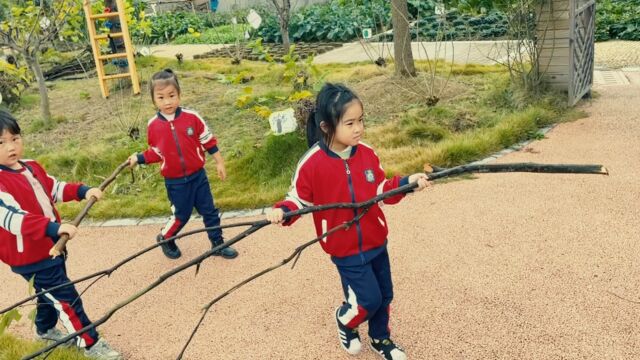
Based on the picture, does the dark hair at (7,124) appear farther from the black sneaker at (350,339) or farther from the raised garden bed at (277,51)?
the raised garden bed at (277,51)

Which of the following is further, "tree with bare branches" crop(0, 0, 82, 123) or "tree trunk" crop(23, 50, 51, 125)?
"tree trunk" crop(23, 50, 51, 125)

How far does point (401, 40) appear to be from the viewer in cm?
801

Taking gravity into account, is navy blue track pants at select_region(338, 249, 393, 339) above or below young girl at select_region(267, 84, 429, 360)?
below

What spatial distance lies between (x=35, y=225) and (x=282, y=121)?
3.26 metres

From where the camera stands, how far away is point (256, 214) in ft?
17.1

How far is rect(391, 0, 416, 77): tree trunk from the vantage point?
7938 mm

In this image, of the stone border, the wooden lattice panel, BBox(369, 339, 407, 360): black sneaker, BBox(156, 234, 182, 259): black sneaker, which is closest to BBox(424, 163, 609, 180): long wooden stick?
BBox(369, 339, 407, 360): black sneaker

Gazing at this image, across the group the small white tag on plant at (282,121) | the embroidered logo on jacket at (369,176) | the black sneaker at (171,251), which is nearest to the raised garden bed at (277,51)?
the small white tag on plant at (282,121)

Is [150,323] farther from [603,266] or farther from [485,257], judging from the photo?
[603,266]

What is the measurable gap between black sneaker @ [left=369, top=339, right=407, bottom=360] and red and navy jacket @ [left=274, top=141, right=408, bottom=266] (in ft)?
1.83

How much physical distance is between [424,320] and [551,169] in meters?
1.62

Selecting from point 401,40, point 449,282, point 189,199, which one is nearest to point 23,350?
point 189,199

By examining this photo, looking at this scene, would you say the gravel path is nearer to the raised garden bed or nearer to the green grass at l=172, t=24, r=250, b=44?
the raised garden bed

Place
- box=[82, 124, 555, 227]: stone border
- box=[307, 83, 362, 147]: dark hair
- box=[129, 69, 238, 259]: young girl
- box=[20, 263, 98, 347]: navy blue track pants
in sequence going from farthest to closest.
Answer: box=[82, 124, 555, 227]: stone border
box=[129, 69, 238, 259]: young girl
box=[20, 263, 98, 347]: navy blue track pants
box=[307, 83, 362, 147]: dark hair
